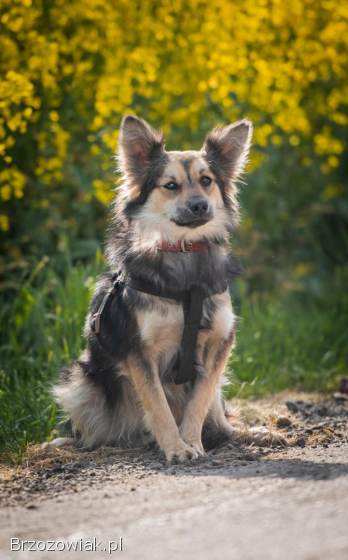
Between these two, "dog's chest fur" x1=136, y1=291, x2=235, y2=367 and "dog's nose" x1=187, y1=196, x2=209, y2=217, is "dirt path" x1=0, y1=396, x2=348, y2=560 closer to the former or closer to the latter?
"dog's chest fur" x1=136, y1=291, x2=235, y2=367

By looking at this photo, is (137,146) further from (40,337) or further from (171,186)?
(40,337)

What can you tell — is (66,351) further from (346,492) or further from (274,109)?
(274,109)

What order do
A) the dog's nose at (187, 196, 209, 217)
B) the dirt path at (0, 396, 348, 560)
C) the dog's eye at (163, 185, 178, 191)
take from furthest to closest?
the dog's eye at (163, 185, 178, 191) → the dog's nose at (187, 196, 209, 217) → the dirt path at (0, 396, 348, 560)

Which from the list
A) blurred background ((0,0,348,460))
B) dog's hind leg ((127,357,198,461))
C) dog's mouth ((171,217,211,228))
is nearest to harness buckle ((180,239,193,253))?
dog's mouth ((171,217,211,228))

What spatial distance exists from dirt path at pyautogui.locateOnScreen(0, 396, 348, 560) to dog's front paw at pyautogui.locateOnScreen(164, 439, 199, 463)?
67 mm

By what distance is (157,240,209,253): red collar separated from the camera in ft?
13.9

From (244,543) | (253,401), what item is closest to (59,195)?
(253,401)

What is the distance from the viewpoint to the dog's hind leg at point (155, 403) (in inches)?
156

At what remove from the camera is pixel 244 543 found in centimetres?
255

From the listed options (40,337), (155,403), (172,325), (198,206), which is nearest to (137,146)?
(198,206)

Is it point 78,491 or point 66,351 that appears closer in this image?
point 78,491

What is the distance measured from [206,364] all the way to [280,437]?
547 millimetres

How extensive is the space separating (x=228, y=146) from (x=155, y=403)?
146 cm

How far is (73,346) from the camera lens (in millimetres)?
5590
